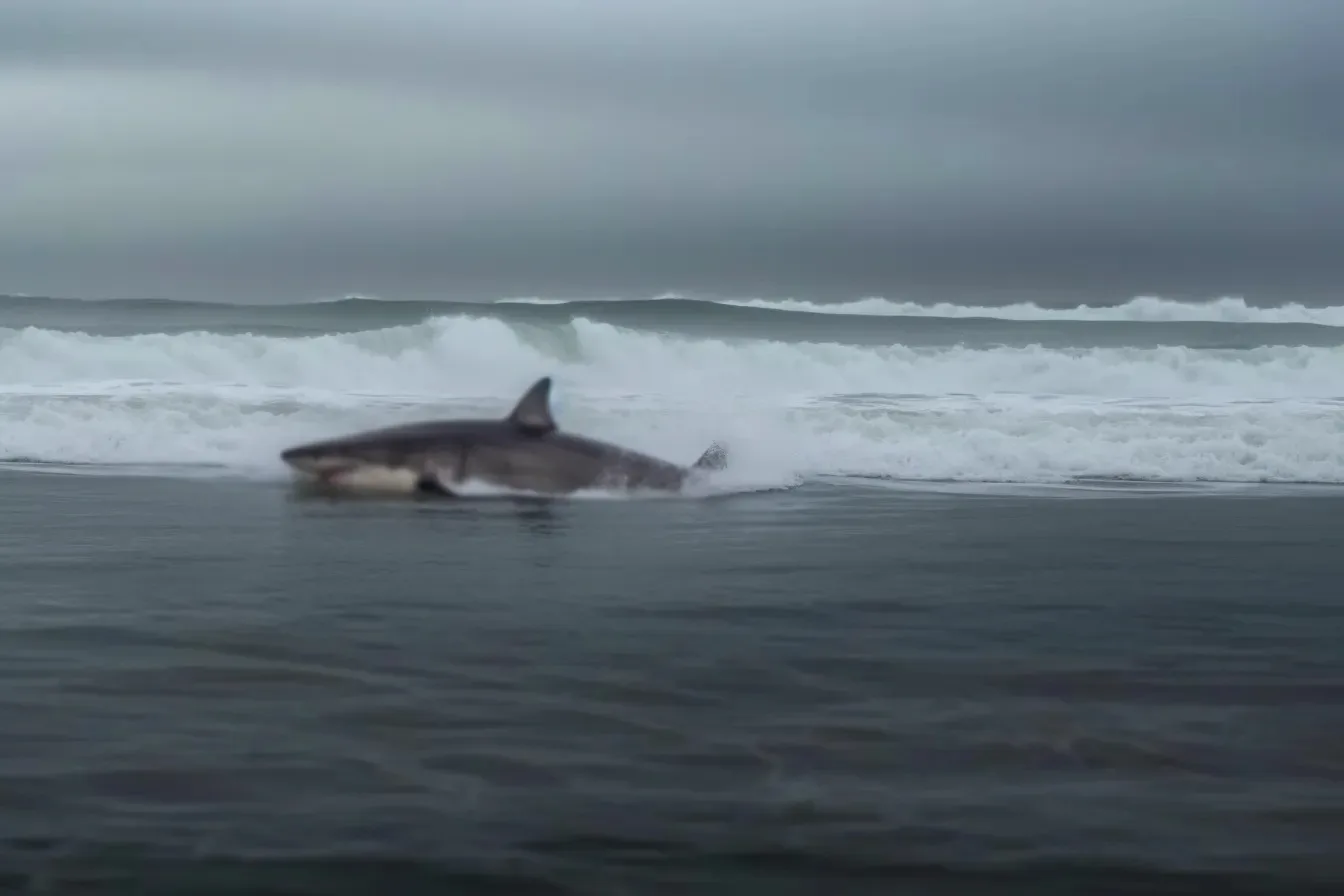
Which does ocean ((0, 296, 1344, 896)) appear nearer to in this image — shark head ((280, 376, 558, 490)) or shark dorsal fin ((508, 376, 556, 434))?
shark head ((280, 376, 558, 490))

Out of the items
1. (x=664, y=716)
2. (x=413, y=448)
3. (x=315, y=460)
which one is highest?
(x=413, y=448)

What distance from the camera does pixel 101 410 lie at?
20875 mm

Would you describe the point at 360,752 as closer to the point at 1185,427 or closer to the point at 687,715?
the point at 687,715

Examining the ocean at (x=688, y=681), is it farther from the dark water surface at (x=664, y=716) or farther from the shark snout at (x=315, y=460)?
the shark snout at (x=315, y=460)

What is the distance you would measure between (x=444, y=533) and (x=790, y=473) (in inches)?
213

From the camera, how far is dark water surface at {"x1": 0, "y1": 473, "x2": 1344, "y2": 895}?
4371 mm

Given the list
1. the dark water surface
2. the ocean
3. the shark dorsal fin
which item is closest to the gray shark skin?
the shark dorsal fin

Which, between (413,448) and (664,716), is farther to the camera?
(413,448)

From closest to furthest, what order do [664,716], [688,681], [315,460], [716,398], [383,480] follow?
[664,716] < [688,681] < [383,480] < [315,460] < [716,398]

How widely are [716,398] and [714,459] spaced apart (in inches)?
613

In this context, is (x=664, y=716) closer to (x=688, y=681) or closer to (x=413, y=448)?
(x=688, y=681)

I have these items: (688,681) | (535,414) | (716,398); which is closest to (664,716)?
(688,681)

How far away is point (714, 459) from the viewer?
1497 cm

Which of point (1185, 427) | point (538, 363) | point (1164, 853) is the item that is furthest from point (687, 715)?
point (538, 363)
